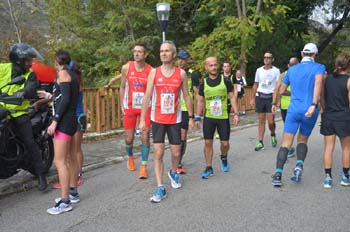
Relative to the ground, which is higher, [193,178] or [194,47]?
[194,47]

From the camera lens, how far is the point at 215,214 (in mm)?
4672

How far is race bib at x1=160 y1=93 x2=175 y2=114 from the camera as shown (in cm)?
535

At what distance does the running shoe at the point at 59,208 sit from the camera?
4.70 m

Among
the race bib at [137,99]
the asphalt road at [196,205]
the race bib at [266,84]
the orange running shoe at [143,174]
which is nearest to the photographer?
the asphalt road at [196,205]

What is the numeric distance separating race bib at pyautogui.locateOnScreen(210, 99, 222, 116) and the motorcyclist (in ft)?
8.29

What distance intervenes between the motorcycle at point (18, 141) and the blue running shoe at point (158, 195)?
176cm

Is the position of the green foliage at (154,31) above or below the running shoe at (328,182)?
above

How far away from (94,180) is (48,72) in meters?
1.76

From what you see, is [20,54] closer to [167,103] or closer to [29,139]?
[29,139]

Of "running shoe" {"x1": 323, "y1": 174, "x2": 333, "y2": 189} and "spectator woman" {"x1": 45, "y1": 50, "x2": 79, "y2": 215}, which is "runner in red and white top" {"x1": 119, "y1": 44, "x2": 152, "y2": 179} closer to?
"spectator woman" {"x1": 45, "y1": 50, "x2": 79, "y2": 215}

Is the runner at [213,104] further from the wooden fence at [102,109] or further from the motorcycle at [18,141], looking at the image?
the wooden fence at [102,109]

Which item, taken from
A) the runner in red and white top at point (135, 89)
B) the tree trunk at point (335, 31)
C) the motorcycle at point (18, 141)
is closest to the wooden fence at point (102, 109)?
the runner in red and white top at point (135, 89)

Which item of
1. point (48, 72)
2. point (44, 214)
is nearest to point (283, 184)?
point (44, 214)

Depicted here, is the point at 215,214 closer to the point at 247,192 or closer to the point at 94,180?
the point at 247,192
